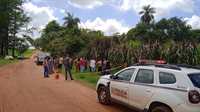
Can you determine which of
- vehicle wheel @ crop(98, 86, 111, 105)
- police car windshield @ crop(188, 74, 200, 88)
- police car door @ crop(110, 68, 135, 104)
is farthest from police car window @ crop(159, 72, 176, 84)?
vehicle wheel @ crop(98, 86, 111, 105)

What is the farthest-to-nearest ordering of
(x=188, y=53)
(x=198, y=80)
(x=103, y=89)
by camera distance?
(x=188, y=53) < (x=103, y=89) < (x=198, y=80)

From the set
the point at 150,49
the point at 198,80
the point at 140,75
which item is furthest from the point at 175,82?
the point at 150,49

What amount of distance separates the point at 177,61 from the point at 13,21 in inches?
2002

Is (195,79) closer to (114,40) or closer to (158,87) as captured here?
(158,87)

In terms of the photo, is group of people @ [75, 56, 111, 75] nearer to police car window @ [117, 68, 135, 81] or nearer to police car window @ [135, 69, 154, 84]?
police car window @ [117, 68, 135, 81]

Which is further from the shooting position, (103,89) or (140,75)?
(103,89)

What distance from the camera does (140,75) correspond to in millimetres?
6031

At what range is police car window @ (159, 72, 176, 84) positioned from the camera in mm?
5054

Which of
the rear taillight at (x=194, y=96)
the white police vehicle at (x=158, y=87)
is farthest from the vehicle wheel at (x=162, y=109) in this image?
the rear taillight at (x=194, y=96)

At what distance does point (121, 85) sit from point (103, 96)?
4.42ft

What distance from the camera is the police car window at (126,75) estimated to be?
6414 mm

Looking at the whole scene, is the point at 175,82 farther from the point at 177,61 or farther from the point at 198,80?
the point at 177,61

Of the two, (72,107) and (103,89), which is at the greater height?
(103,89)

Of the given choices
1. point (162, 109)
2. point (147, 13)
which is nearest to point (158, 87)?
point (162, 109)
